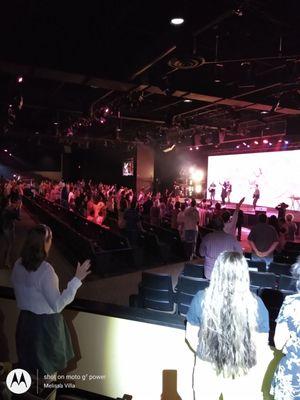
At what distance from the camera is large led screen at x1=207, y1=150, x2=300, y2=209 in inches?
676

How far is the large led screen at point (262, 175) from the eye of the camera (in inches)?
676

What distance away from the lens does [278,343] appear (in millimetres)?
2371

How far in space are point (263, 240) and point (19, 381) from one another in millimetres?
4790

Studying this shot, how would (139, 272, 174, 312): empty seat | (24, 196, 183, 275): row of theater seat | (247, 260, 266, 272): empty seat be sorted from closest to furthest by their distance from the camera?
(139, 272, 174, 312): empty seat < (247, 260, 266, 272): empty seat < (24, 196, 183, 275): row of theater seat

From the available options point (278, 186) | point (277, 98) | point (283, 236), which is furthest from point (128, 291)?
point (278, 186)

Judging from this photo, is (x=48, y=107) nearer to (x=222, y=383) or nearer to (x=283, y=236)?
(x=283, y=236)

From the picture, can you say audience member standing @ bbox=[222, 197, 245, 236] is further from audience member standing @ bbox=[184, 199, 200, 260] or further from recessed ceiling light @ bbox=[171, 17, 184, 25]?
recessed ceiling light @ bbox=[171, 17, 184, 25]

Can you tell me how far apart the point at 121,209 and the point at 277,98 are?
16.9ft

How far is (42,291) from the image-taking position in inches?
109

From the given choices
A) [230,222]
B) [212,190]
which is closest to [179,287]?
[230,222]

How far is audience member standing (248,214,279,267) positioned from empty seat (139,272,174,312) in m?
2.17

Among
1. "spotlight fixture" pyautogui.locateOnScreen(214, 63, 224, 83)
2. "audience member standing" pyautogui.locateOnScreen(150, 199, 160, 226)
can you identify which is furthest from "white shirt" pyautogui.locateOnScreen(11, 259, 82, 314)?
"audience member standing" pyautogui.locateOnScreen(150, 199, 160, 226)

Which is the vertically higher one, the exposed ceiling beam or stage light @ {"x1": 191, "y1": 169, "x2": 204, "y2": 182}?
the exposed ceiling beam

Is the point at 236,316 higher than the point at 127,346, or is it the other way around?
the point at 236,316
